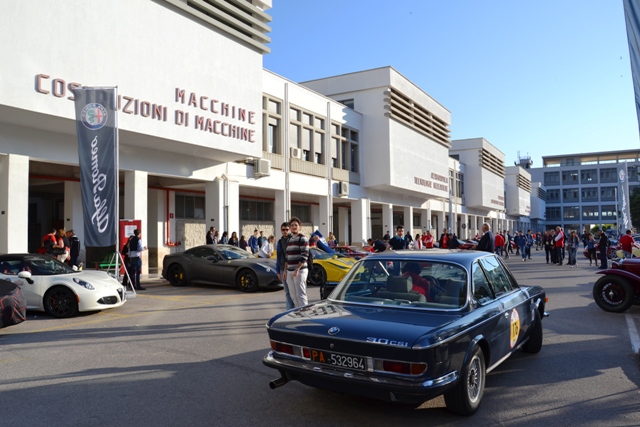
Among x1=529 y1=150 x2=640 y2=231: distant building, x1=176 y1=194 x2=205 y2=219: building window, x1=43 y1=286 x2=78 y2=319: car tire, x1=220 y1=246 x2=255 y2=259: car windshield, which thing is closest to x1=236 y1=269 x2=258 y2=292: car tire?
x1=220 y1=246 x2=255 y2=259: car windshield

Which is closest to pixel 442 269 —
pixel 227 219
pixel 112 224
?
pixel 112 224

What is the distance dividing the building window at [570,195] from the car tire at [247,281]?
338 feet

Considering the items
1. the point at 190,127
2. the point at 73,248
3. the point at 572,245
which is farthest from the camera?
the point at 572,245

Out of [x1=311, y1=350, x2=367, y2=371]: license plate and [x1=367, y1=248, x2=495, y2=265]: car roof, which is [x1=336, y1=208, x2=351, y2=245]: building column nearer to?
[x1=367, y1=248, x2=495, y2=265]: car roof

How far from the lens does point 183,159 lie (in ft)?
62.5

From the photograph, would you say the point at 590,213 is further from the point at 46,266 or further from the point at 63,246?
the point at 46,266

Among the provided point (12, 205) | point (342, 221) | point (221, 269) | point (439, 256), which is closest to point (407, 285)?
point (439, 256)

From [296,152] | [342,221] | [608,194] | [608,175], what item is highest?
[608,175]

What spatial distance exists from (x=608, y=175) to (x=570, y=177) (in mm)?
6802

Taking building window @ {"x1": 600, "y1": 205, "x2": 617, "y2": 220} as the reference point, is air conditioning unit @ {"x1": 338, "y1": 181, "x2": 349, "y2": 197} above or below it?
below

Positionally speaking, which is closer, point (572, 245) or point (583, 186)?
point (572, 245)

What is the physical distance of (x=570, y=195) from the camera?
10219 centimetres

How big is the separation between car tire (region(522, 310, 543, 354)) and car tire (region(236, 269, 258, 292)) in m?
8.51

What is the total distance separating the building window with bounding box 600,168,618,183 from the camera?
98.1 metres
